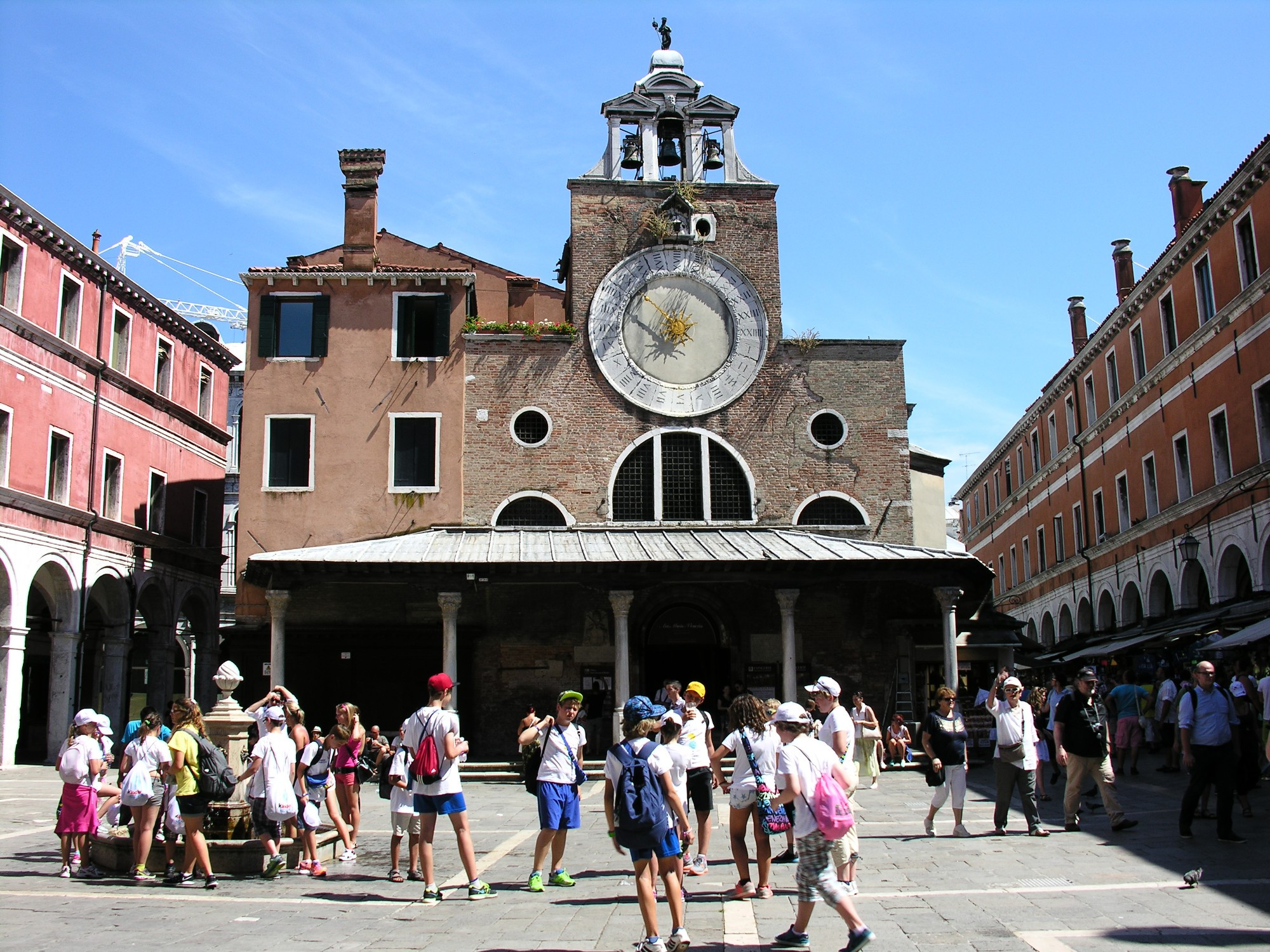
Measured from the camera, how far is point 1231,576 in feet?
87.0

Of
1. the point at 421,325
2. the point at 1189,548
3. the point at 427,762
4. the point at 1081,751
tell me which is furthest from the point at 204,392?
the point at 1081,751

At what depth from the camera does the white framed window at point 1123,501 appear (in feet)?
109

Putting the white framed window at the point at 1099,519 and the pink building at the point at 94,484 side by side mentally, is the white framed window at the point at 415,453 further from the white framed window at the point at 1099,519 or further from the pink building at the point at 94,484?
the white framed window at the point at 1099,519

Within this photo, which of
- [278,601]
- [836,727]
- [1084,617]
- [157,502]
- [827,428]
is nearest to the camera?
[836,727]

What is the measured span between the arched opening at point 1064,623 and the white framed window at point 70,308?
32.0 metres

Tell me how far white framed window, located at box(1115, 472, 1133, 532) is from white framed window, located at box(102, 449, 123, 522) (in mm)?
27180

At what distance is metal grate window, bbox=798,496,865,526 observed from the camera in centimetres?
2427

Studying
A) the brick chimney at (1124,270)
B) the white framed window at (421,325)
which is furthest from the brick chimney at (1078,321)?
the white framed window at (421,325)

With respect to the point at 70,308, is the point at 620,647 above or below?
below

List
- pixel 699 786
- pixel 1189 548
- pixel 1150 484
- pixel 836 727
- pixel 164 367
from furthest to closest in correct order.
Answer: pixel 1150 484 → pixel 164 367 → pixel 1189 548 → pixel 699 786 → pixel 836 727

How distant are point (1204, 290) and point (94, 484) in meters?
26.1

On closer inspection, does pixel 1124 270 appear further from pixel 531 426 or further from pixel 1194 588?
pixel 531 426

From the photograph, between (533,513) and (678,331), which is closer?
(533,513)

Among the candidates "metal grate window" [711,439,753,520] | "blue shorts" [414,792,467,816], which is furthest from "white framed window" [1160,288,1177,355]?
"blue shorts" [414,792,467,816]
